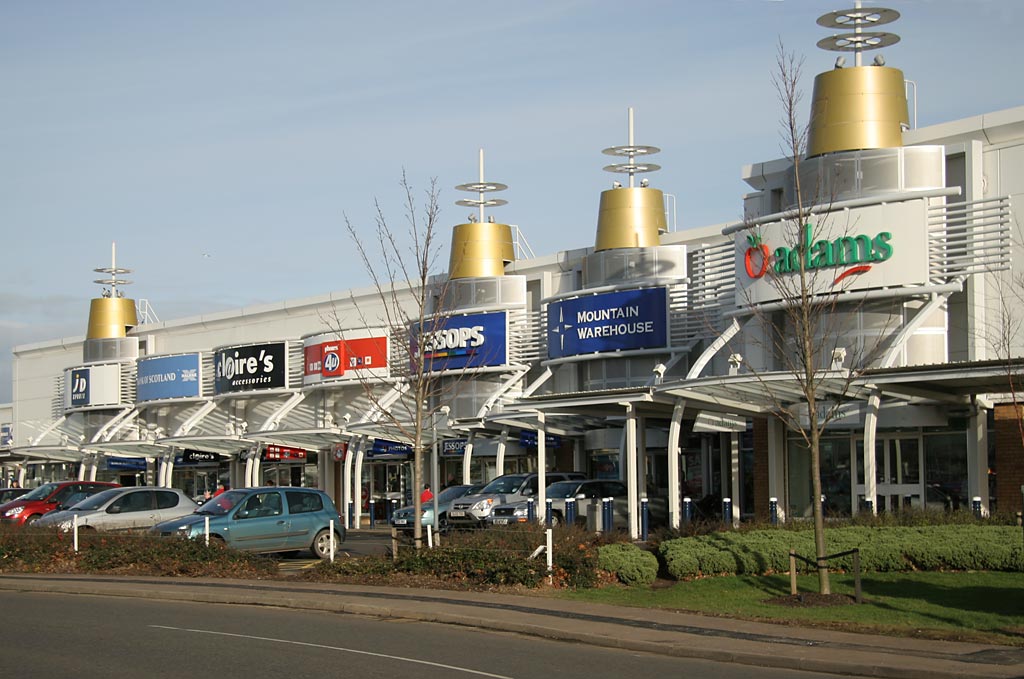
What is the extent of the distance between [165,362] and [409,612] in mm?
40897

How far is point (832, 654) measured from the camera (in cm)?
1309

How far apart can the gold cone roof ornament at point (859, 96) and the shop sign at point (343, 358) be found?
63.5 ft

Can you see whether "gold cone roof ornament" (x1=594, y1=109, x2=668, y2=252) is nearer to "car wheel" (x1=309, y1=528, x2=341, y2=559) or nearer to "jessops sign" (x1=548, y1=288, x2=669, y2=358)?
"jessops sign" (x1=548, y1=288, x2=669, y2=358)

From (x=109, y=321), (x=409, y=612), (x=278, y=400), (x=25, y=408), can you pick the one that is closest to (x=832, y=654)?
(x=409, y=612)

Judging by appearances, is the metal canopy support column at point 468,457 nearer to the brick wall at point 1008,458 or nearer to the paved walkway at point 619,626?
the brick wall at point 1008,458

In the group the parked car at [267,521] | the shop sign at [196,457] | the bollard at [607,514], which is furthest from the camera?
the shop sign at [196,457]

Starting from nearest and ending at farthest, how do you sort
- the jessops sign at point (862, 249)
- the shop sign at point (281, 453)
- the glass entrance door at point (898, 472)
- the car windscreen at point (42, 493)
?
the jessops sign at point (862, 249) → the glass entrance door at point (898, 472) → the car windscreen at point (42, 493) → the shop sign at point (281, 453)

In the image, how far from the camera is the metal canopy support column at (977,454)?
26609mm

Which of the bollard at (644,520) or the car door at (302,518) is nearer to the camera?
the car door at (302,518)

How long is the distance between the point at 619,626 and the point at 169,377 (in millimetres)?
43179

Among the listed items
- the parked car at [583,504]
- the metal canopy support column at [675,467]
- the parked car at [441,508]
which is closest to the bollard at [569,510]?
the parked car at [583,504]

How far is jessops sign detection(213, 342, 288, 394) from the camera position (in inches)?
1954

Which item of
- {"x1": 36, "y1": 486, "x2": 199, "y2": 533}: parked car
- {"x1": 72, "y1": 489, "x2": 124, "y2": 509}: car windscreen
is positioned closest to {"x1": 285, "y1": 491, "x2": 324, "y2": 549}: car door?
{"x1": 36, "y1": 486, "x2": 199, "y2": 533}: parked car

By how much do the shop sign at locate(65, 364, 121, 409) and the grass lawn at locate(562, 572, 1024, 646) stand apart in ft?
147
